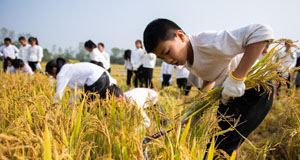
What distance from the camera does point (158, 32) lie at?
53.1 inches

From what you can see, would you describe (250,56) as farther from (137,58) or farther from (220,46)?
(137,58)

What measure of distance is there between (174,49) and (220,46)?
32cm

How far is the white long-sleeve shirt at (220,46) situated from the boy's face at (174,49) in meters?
0.08

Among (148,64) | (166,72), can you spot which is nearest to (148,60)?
(148,64)

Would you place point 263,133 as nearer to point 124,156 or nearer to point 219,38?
point 219,38

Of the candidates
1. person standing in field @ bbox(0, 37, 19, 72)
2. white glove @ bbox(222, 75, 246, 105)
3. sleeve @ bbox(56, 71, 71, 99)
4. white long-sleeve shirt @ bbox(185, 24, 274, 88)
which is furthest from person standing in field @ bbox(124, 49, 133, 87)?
white glove @ bbox(222, 75, 246, 105)

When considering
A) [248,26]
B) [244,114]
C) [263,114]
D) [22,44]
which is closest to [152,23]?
[248,26]

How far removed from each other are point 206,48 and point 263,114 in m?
0.67

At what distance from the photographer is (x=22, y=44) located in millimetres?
6773

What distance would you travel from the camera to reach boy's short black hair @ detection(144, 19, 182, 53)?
135cm

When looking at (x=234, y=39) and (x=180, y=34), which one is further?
(x=180, y=34)

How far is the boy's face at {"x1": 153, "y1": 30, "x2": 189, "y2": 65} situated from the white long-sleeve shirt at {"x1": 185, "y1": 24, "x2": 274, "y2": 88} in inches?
3.0

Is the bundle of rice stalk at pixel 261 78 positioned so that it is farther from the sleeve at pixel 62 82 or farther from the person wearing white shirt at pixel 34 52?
the person wearing white shirt at pixel 34 52

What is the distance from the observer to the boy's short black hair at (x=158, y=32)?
1347 mm
